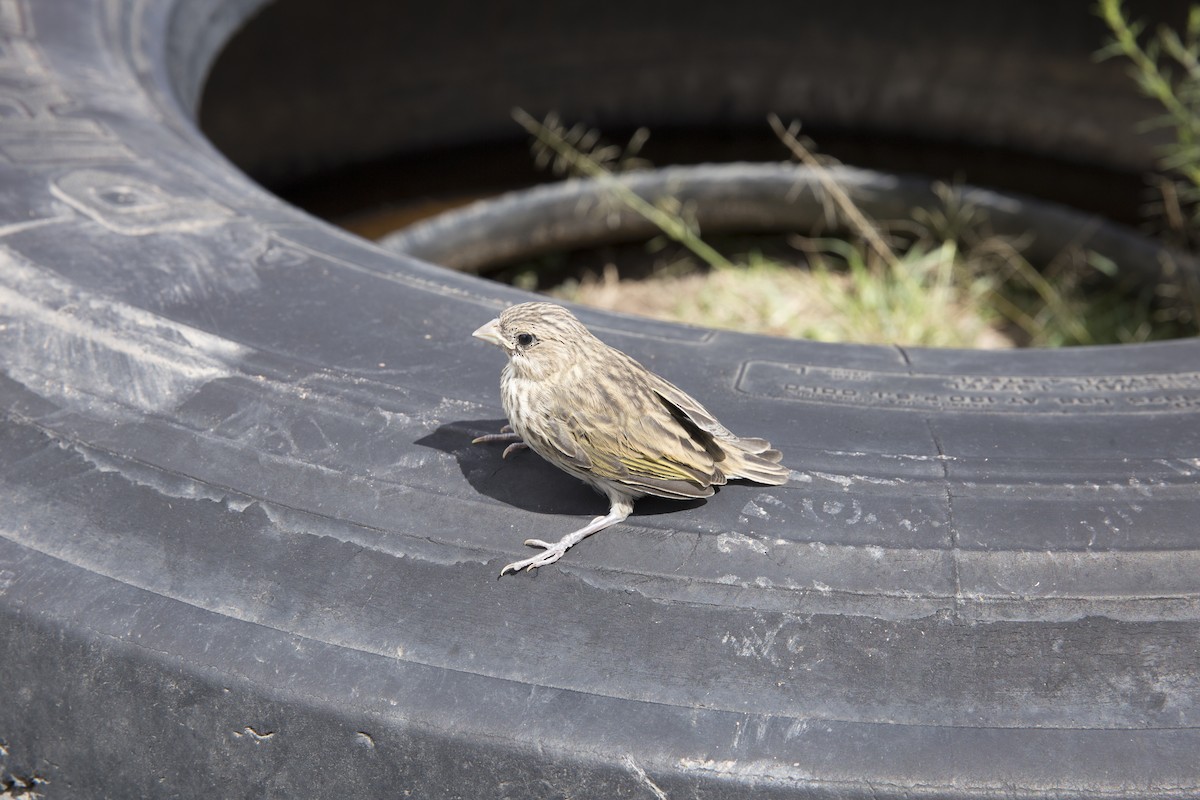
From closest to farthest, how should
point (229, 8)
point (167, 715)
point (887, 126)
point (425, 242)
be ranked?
point (167, 715), point (229, 8), point (425, 242), point (887, 126)

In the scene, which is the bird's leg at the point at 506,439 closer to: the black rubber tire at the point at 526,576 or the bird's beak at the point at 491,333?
the black rubber tire at the point at 526,576

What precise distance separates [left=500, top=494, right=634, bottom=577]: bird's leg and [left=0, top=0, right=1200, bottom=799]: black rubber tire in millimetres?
18

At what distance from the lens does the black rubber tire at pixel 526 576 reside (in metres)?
1.39

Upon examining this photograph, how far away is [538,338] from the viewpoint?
1825 mm

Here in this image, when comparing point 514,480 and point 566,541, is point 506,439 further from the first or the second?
point 566,541

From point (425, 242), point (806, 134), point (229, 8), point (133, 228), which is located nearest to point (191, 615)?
point (133, 228)

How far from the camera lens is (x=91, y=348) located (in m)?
1.83

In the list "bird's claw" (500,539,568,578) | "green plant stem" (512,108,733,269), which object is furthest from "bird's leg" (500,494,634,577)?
"green plant stem" (512,108,733,269)

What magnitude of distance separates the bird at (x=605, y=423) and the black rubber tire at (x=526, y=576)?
1.6 inches

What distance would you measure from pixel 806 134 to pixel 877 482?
10.1 feet

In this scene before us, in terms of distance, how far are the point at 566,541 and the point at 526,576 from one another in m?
0.08

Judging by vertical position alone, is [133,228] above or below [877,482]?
above

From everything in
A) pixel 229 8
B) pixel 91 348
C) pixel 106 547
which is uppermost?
pixel 229 8

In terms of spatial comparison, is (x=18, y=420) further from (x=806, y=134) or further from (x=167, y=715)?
(x=806, y=134)
